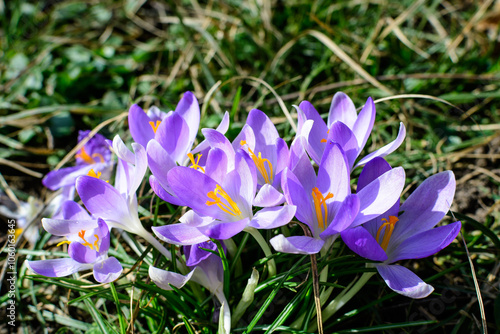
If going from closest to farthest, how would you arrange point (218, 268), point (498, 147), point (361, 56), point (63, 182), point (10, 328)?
1. point (218, 268)
2. point (10, 328)
3. point (63, 182)
4. point (498, 147)
5. point (361, 56)

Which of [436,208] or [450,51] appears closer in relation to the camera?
[436,208]

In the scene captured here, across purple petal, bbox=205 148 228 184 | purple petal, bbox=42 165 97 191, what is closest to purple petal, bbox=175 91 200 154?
purple petal, bbox=205 148 228 184

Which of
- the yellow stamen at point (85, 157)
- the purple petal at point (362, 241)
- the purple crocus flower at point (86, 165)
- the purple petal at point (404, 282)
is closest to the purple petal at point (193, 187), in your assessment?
the purple petal at point (362, 241)

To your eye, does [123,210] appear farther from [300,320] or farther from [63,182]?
[63,182]

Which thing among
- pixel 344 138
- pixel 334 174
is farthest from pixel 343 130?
pixel 334 174

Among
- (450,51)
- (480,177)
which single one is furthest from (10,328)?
(450,51)

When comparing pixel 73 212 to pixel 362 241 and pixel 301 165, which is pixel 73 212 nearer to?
pixel 301 165

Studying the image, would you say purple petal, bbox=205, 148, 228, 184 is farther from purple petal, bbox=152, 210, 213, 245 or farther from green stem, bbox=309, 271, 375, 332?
green stem, bbox=309, 271, 375, 332
